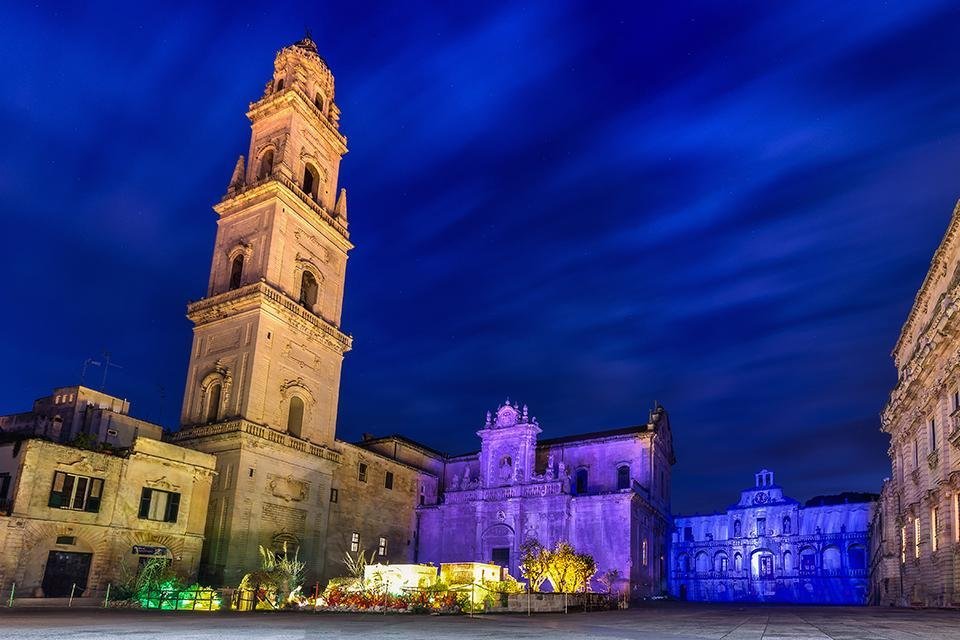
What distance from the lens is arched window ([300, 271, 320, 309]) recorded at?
47.5 meters

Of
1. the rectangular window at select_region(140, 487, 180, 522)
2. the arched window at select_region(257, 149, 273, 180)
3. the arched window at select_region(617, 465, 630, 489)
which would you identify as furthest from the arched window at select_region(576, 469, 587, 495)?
the arched window at select_region(257, 149, 273, 180)

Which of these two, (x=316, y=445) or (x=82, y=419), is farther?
(x=316, y=445)

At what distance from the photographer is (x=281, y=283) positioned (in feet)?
146

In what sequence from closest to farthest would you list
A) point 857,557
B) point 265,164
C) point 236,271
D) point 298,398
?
point 298,398
point 236,271
point 265,164
point 857,557

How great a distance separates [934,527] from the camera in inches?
1248

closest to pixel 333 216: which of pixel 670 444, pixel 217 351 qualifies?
pixel 217 351

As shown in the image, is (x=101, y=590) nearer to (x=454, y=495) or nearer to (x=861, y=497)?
(x=454, y=495)

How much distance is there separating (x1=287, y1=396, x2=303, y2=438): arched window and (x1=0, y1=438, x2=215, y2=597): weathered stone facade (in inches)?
285

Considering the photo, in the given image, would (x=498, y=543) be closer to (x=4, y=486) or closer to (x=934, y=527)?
(x=934, y=527)

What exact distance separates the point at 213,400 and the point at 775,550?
214 ft

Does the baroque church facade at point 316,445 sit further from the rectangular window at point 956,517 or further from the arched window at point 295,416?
the rectangular window at point 956,517

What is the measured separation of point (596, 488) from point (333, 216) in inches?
1132

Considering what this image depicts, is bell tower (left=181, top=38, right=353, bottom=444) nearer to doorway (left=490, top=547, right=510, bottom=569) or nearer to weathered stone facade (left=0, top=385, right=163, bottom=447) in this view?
weathered stone facade (left=0, top=385, right=163, bottom=447)

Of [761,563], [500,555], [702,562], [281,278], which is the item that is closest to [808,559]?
[761,563]
